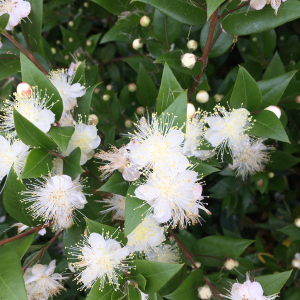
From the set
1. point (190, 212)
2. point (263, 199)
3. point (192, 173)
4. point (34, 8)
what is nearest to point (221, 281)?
Result: point (190, 212)

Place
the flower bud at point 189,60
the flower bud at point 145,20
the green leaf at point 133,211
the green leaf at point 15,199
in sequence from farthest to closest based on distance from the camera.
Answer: the flower bud at point 145,20 → the flower bud at point 189,60 → the green leaf at point 15,199 → the green leaf at point 133,211

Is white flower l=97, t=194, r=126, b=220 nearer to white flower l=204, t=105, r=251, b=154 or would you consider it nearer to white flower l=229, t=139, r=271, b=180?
white flower l=204, t=105, r=251, b=154

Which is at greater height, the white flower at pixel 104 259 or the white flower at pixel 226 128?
the white flower at pixel 226 128

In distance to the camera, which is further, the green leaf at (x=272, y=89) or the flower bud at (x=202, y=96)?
the flower bud at (x=202, y=96)

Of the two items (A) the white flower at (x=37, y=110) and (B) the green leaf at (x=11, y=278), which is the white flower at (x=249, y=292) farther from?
(A) the white flower at (x=37, y=110)

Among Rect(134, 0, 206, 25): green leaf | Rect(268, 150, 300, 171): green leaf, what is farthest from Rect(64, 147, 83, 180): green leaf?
Rect(268, 150, 300, 171): green leaf

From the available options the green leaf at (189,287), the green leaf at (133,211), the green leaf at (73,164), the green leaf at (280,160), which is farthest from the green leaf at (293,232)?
the green leaf at (73,164)

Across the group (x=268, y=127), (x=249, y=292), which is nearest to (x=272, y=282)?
(x=249, y=292)

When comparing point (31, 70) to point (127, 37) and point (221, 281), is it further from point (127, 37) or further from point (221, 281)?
point (221, 281)
